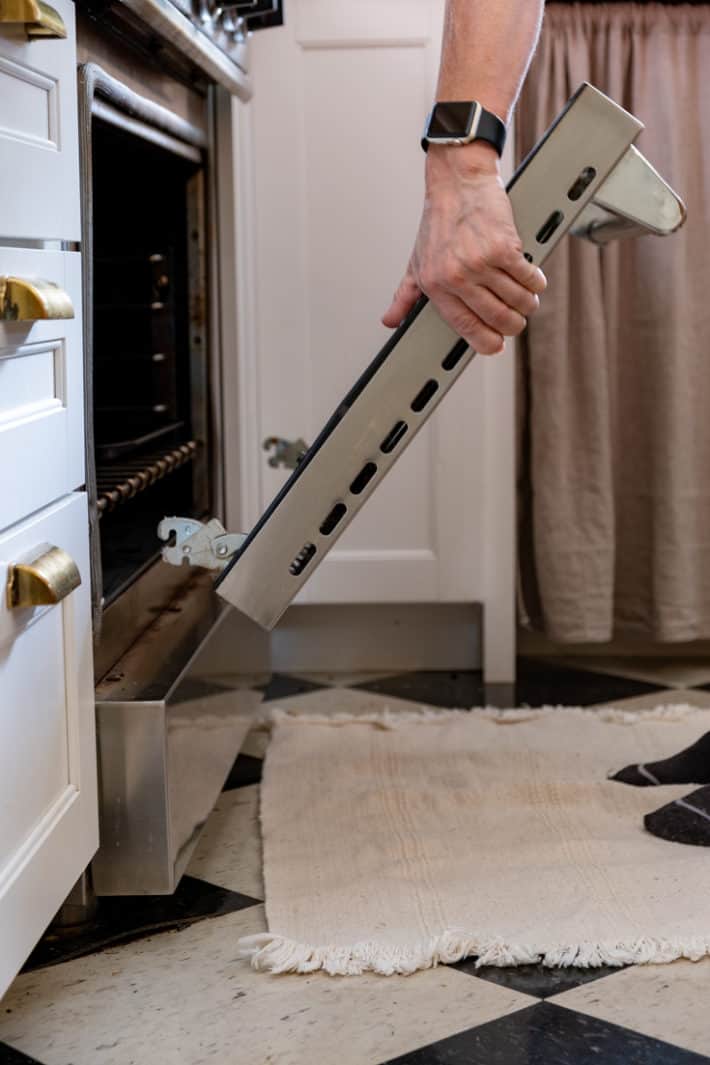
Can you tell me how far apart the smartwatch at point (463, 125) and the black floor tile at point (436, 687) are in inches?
46.5

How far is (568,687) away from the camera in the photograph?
2213 millimetres

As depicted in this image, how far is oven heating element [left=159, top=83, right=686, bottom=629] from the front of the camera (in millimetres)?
1129

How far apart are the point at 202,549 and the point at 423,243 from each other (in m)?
0.38

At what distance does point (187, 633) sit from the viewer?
4.87ft

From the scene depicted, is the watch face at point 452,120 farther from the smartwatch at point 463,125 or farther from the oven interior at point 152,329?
the oven interior at point 152,329

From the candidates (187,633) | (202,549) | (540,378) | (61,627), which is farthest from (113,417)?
(540,378)

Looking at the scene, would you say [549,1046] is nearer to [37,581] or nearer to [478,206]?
[37,581]

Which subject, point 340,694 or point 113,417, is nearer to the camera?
point 113,417

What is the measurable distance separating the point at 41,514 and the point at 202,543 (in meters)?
0.25

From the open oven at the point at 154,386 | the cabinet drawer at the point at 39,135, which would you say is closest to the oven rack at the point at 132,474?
the open oven at the point at 154,386

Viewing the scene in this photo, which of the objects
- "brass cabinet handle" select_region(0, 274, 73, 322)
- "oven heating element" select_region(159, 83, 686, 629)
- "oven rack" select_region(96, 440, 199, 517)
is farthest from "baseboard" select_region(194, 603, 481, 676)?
"brass cabinet handle" select_region(0, 274, 73, 322)

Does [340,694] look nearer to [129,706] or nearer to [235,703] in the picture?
[235,703]

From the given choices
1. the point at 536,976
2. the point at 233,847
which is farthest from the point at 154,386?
the point at 536,976

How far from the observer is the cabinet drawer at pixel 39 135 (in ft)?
3.22
